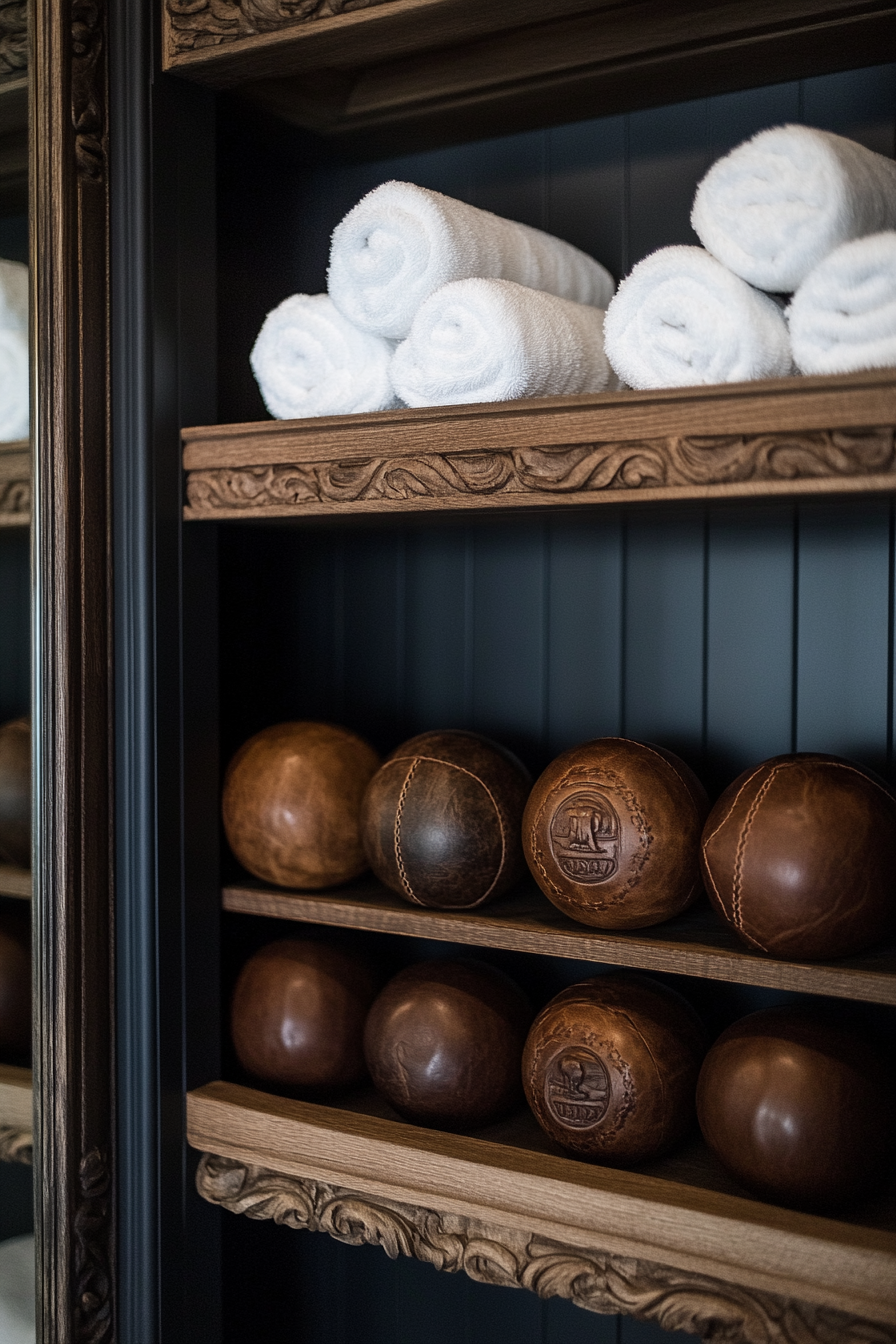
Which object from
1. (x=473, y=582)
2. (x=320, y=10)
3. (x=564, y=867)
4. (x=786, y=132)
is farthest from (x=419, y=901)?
(x=320, y=10)

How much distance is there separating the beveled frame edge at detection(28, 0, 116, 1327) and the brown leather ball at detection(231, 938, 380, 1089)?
19cm

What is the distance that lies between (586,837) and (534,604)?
0.47 m

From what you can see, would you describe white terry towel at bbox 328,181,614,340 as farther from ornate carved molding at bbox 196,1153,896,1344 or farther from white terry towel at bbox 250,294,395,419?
ornate carved molding at bbox 196,1153,896,1344

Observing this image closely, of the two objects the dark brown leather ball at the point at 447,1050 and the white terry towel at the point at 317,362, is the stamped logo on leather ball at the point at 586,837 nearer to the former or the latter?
the dark brown leather ball at the point at 447,1050

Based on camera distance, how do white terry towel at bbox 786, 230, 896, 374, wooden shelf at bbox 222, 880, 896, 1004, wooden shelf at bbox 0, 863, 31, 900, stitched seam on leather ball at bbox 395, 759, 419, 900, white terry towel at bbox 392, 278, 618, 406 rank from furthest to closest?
wooden shelf at bbox 0, 863, 31, 900
stitched seam on leather ball at bbox 395, 759, 419, 900
white terry towel at bbox 392, 278, 618, 406
wooden shelf at bbox 222, 880, 896, 1004
white terry towel at bbox 786, 230, 896, 374

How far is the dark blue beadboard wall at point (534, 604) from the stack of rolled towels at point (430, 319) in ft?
0.47

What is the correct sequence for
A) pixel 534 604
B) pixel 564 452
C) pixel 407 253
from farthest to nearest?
1. pixel 534 604
2. pixel 407 253
3. pixel 564 452

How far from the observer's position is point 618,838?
1283 mm

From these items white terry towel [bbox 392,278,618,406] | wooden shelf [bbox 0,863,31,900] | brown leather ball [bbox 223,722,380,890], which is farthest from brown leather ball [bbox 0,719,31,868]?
white terry towel [bbox 392,278,618,406]

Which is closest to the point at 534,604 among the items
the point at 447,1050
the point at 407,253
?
the point at 407,253

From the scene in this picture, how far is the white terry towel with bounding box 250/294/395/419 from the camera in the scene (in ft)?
4.68

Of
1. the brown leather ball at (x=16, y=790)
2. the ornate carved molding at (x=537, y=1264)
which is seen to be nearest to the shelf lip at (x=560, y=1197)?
the ornate carved molding at (x=537, y=1264)

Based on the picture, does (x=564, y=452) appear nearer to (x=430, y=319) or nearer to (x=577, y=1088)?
(x=430, y=319)

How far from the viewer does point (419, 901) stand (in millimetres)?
1429
